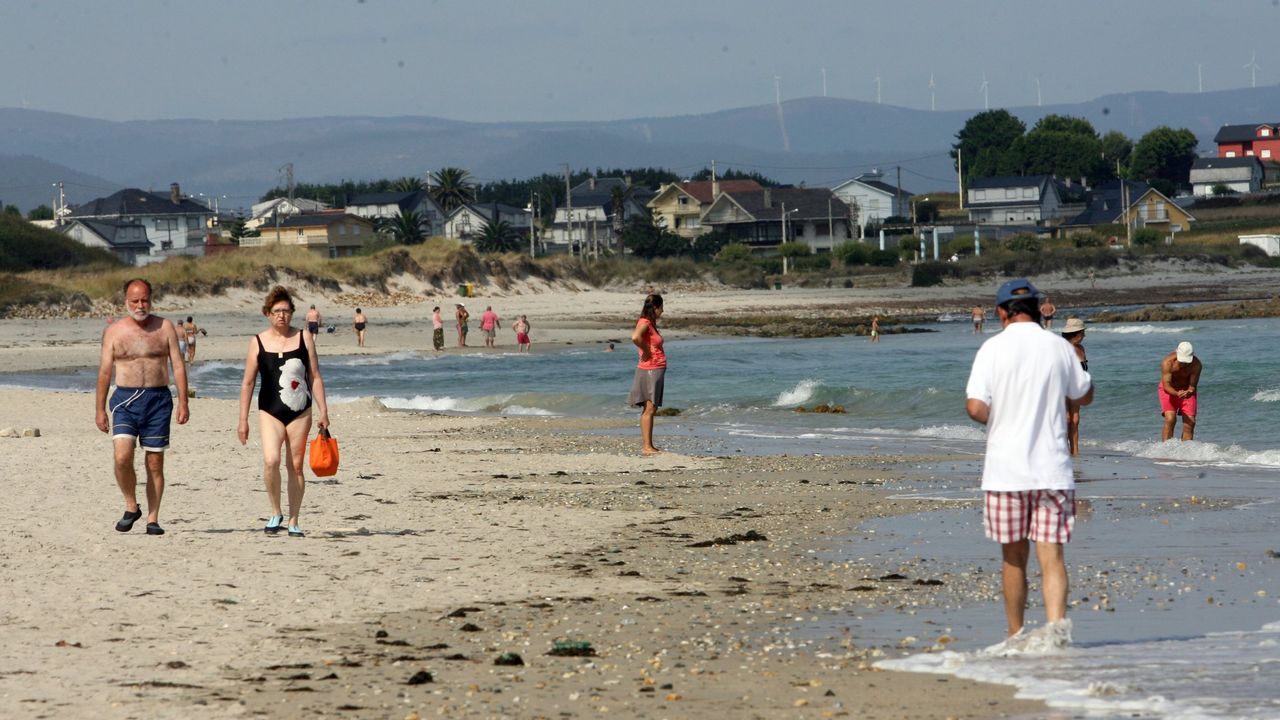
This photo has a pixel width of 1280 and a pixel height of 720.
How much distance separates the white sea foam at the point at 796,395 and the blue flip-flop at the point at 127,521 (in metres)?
15.5

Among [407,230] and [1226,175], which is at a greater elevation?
[1226,175]

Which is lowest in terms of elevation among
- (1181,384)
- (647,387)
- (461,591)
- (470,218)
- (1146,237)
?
(461,591)

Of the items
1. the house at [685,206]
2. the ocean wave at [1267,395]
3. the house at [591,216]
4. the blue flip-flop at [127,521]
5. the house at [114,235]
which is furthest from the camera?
the house at [591,216]

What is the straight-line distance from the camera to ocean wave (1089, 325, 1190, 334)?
4609 cm

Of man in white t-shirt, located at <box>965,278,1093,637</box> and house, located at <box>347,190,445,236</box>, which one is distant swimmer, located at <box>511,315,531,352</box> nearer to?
man in white t-shirt, located at <box>965,278,1093,637</box>

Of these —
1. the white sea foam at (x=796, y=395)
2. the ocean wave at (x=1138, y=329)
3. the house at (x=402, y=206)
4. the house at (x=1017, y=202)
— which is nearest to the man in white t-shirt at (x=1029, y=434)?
the white sea foam at (x=796, y=395)

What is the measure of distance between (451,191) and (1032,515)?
117 metres

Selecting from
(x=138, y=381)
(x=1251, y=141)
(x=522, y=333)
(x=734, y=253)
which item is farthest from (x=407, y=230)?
(x=1251, y=141)

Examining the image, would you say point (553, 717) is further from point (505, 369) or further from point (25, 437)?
point (505, 369)

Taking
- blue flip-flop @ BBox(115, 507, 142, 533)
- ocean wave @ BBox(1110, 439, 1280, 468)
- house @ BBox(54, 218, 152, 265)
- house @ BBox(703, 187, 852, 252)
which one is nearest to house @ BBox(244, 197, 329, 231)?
house @ BBox(54, 218, 152, 265)

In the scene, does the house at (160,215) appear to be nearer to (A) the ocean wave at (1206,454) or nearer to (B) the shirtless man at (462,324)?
(B) the shirtless man at (462,324)

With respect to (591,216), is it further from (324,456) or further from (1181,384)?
(324,456)

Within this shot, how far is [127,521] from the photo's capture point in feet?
32.2

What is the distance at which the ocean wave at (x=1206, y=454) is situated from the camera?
15.0 m
